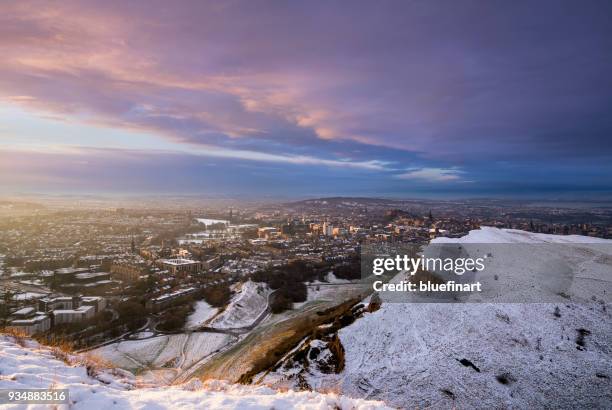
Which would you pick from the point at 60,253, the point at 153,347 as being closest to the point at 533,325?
the point at 153,347

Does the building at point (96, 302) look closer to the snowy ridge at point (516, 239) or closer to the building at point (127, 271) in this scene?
the building at point (127, 271)

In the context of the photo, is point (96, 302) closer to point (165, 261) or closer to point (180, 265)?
point (180, 265)

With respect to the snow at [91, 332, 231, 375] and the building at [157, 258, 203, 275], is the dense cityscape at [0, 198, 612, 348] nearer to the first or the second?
the building at [157, 258, 203, 275]

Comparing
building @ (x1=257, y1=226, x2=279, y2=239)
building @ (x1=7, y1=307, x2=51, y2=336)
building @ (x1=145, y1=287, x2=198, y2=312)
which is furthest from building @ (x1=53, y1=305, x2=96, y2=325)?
building @ (x1=257, y1=226, x2=279, y2=239)

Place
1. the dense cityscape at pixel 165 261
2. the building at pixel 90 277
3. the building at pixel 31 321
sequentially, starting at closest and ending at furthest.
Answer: the building at pixel 31 321, the dense cityscape at pixel 165 261, the building at pixel 90 277

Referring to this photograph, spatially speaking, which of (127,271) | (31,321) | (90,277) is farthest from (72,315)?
(127,271)

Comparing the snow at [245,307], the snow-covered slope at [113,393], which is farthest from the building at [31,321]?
the snow-covered slope at [113,393]
